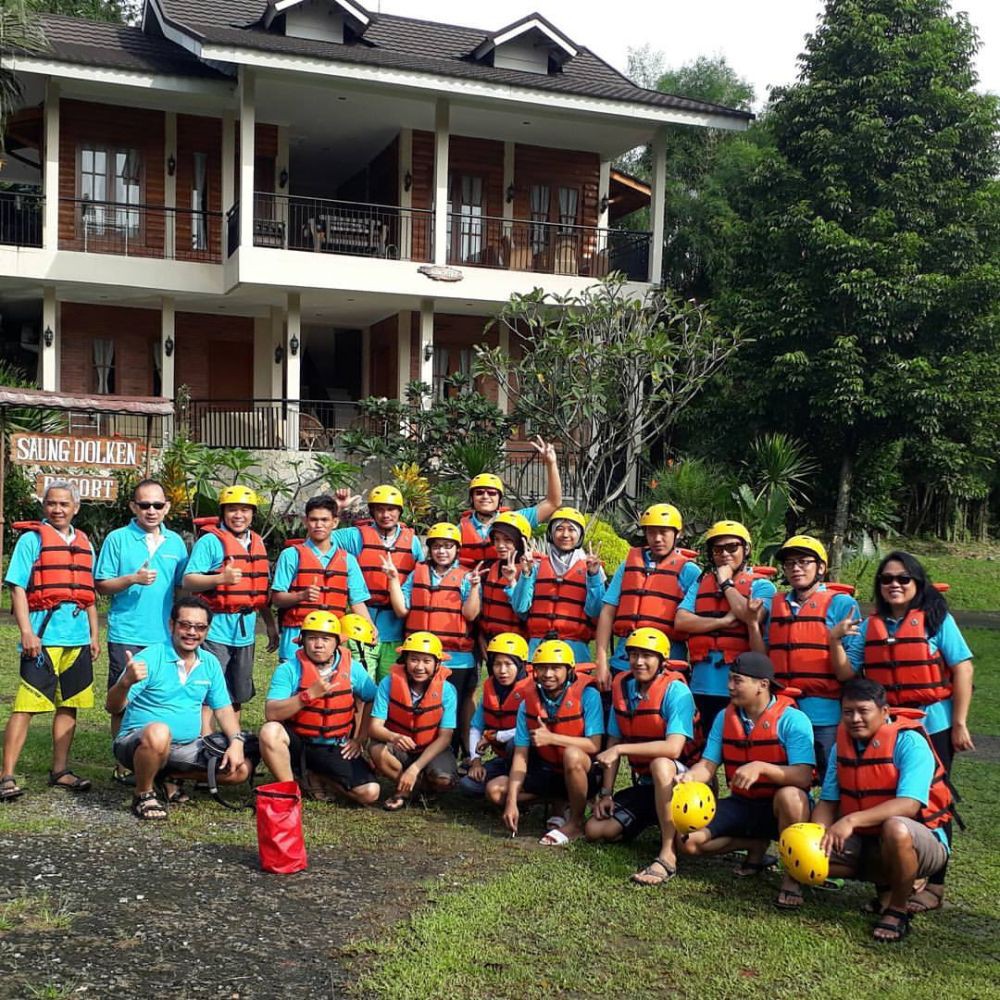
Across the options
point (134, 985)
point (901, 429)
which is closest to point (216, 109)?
point (901, 429)

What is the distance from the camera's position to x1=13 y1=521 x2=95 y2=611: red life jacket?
7648 millimetres

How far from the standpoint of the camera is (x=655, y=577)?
302 inches

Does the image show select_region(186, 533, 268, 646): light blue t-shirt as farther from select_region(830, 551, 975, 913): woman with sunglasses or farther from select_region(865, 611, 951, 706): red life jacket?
select_region(865, 611, 951, 706): red life jacket

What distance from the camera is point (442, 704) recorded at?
776 centimetres

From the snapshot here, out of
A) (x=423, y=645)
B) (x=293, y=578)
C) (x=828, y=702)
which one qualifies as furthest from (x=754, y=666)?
(x=293, y=578)

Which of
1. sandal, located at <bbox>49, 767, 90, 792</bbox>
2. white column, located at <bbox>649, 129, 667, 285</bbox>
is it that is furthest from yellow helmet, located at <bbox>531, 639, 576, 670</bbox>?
white column, located at <bbox>649, 129, 667, 285</bbox>

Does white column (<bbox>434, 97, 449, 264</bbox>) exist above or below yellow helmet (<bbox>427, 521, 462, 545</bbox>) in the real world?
above

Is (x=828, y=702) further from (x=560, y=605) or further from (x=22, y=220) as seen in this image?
(x=22, y=220)

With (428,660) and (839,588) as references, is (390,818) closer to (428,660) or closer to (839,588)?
(428,660)

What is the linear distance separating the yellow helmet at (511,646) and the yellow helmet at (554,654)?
0.73 ft

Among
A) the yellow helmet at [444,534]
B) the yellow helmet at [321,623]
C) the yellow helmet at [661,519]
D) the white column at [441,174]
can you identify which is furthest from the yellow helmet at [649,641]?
the white column at [441,174]

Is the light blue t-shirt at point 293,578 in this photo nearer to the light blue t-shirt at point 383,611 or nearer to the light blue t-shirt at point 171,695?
the light blue t-shirt at point 383,611

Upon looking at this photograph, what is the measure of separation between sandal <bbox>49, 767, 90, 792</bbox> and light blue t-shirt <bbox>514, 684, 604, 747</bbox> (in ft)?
9.13

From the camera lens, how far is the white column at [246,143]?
64.4ft
